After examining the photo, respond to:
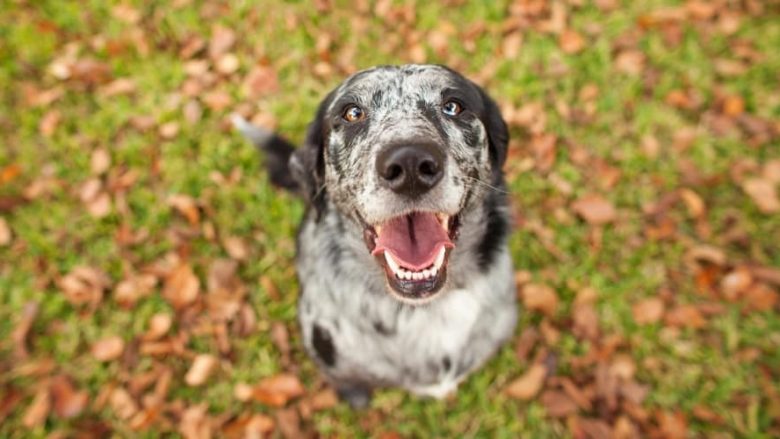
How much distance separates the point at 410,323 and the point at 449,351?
13.1 inches

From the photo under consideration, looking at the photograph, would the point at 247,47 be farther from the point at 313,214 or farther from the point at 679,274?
the point at 679,274

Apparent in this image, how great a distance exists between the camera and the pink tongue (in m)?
2.38

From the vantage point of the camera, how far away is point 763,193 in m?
4.08

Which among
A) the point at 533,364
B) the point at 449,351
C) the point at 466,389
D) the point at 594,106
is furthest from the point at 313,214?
the point at 594,106

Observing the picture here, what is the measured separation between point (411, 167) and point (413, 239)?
491mm

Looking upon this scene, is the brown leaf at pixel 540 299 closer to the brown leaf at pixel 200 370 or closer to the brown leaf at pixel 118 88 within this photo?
the brown leaf at pixel 200 370

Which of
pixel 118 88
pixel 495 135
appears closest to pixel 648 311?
pixel 495 135

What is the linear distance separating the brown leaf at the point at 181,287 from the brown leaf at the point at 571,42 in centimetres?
379

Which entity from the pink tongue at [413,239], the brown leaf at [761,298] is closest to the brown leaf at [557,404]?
the brown leaf at [761,298]

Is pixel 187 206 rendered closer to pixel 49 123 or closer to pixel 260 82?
pixel 260 82

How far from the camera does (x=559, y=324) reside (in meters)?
3.76

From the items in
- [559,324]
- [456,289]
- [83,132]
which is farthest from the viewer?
[83,132]

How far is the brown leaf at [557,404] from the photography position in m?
3.44

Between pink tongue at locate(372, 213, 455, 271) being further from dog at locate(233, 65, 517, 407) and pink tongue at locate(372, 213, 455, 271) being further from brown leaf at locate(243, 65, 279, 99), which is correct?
brown leaf at locate(243, 65, 279, 99)
